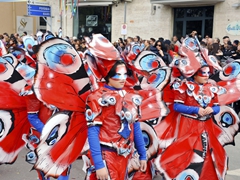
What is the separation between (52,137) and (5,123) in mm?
1207

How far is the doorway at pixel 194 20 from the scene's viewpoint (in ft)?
54.8

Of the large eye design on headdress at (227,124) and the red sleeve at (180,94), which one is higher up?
the red sleeve at (180,94)

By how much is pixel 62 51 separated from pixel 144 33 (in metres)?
15.9

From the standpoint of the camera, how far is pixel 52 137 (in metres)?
2.73

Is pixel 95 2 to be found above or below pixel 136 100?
above

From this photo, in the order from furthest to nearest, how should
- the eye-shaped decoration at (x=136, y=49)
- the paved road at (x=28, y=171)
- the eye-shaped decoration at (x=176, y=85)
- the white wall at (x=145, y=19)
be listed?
the white wall at (x=145, y=19) → the paved road at (x=28, y=171) → the eye-shaped decoration at (x=176, y=85) → the eye-shaped decoration at (x=136, y=49)

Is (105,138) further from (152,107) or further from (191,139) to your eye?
(191,139)

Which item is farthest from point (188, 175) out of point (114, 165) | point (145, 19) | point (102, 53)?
point (145, 19)

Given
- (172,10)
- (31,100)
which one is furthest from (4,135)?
(172,10)

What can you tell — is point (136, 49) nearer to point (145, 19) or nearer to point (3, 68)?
point (3, 68)

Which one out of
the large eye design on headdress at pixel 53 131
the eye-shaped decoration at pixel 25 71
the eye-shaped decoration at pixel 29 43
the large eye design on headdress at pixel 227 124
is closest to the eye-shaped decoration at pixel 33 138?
the eye-shaped decoration at pixel 25 71

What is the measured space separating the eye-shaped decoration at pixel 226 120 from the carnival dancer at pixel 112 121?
180cm

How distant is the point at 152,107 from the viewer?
3.17 metres

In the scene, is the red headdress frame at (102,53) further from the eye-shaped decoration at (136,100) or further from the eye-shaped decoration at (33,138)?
the eye-shaped decoration at (33,138)
